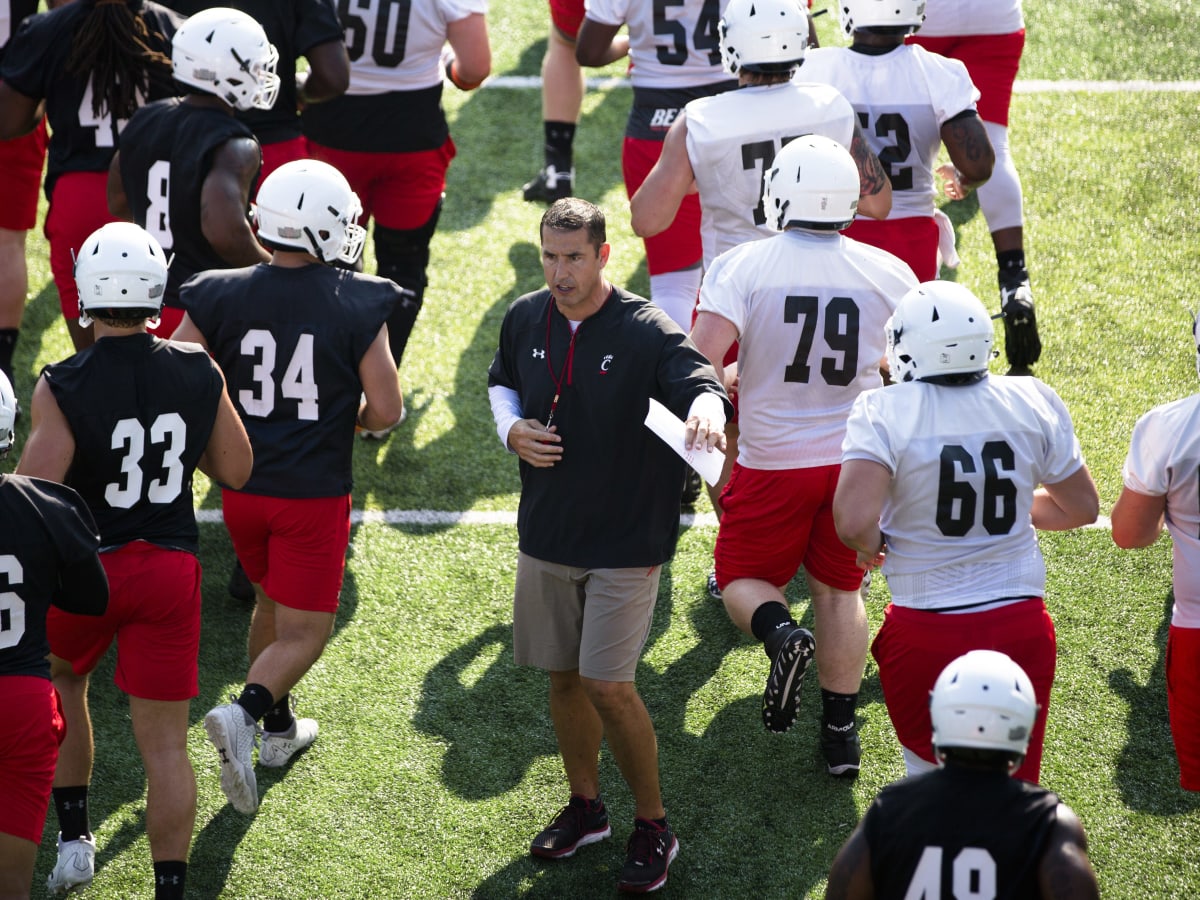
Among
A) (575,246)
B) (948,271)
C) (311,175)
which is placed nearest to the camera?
(575,246)

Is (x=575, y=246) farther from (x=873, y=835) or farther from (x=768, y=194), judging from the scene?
(x=873, y=835)

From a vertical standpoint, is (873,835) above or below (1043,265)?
below

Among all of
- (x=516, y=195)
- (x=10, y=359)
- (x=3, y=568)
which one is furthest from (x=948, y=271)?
(x=3, y=568)

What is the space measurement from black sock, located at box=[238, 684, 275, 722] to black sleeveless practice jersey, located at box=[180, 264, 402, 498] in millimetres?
613

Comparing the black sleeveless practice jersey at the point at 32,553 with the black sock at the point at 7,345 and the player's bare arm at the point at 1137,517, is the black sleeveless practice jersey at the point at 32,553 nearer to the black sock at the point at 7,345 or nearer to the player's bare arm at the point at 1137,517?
the player's bare arm at the point at 1137,517

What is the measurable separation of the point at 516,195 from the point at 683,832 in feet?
16.0

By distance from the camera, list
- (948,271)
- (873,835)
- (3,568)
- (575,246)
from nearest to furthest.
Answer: (873,835), (3,568), (575,246), (948,271)

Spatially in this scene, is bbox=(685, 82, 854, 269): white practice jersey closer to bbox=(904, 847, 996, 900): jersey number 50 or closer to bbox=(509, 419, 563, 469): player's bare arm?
bbox=(509, 419, 563, 469): player's bare arm

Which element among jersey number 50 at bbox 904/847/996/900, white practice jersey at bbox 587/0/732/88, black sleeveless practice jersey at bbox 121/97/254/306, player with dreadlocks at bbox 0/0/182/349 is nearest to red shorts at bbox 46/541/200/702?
black sleeveless practice jersey at bbox 121/97/254/306

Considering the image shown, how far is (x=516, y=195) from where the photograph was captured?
8492 mm

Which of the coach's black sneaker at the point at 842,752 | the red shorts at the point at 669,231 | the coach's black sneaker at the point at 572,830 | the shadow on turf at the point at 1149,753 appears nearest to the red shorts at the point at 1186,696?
the shadow on turf at the point at 1149,753

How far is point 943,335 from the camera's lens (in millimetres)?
3646

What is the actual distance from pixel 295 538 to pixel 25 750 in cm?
117

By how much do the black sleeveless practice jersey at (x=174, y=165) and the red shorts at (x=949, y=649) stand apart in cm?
294
